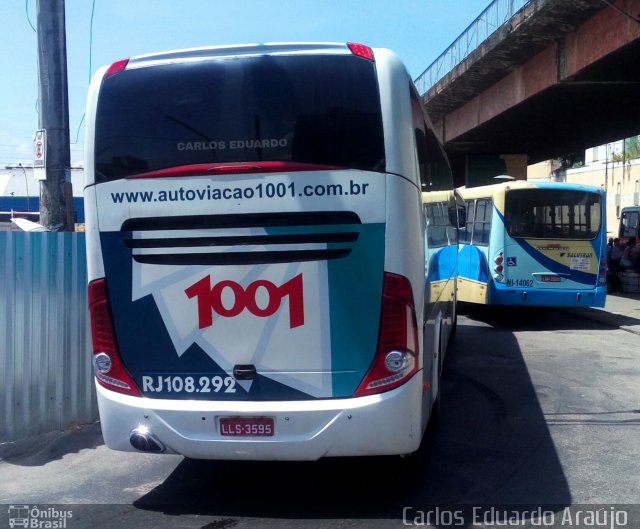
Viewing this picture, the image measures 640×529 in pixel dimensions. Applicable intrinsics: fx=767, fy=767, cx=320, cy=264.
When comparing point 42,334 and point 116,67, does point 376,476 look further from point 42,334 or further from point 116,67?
point 116,67

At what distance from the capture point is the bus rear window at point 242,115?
17.4 feet

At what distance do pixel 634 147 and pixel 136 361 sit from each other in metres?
38.4

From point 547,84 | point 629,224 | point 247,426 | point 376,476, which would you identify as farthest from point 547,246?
point 629,224

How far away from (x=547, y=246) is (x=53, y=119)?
10.2 m

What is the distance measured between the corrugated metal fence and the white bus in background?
1.88m

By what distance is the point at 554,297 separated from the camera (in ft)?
49.9

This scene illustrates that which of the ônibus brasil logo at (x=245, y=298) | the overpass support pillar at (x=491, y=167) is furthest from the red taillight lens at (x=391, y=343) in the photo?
the overpass support pillar at (x=491, y=167)

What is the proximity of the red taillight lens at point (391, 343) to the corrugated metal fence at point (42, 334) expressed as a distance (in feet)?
11.5

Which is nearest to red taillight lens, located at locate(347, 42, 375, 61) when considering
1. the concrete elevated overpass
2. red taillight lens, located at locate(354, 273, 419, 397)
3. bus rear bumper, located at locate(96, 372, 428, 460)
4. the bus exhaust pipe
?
red taillight lens, located at locate(354, 273, 419, 397)

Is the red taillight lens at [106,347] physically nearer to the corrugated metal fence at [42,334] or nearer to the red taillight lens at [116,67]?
the red taillight lens at [116,67]

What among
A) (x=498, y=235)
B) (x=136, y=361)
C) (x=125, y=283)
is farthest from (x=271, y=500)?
(x=498, y=235)

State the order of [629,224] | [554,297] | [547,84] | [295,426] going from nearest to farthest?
[295,426] < [554,297] < [547,84] < [629,224]

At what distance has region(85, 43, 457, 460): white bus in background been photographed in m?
5.28

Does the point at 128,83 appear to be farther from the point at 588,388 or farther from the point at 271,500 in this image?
the point at 588,388
